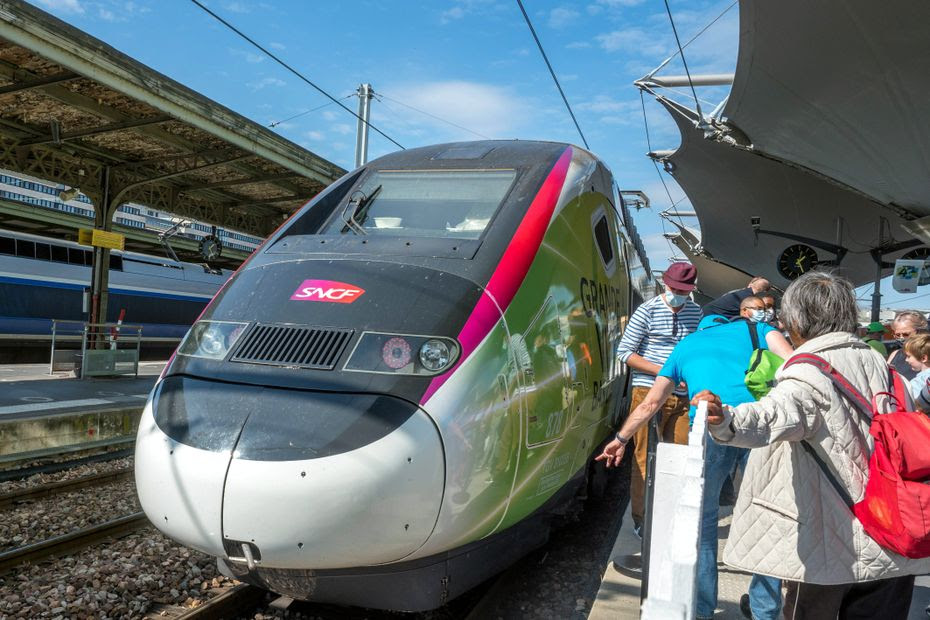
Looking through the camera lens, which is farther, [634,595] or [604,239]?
[604,239]

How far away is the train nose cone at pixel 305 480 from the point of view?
2.66m

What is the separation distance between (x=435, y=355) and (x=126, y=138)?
10.6m

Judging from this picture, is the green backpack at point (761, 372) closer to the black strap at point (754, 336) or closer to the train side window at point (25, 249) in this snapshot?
the black strap at point (754, 336)

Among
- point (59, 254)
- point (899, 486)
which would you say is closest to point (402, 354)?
point (899, 486)

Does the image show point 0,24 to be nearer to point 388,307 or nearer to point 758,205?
point 388,307

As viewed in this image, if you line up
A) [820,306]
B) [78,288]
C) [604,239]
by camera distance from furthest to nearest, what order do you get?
[78,288] < [604,239] < [820,306]

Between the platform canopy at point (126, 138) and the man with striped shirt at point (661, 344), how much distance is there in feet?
23.7

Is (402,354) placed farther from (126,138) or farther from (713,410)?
(126,138)

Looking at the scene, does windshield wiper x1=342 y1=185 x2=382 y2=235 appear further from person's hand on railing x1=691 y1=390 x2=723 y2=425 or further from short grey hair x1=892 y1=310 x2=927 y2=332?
short grey hair x1=892 y1=310 x2=927 y2=332

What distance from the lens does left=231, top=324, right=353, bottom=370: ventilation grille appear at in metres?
3.06

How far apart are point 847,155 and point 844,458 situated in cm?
1255

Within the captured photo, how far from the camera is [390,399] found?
285cm

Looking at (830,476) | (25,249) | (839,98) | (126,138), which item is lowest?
(830,476)

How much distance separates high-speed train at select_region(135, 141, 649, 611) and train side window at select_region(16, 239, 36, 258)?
64.2 ft
